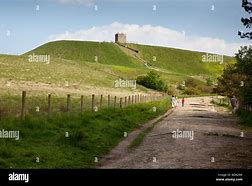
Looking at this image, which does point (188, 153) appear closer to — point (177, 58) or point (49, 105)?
point (49, 105)

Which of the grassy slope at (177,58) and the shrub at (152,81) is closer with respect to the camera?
the grassy slope at (177,58)

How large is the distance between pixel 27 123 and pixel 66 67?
1586 centimetres

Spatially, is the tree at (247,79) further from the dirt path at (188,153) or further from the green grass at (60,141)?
the green grass at (60,141)

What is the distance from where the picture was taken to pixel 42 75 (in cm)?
2592

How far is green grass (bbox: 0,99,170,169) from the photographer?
30.9 feet

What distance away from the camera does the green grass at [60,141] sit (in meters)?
9.41

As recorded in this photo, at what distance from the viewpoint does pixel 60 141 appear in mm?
11914
